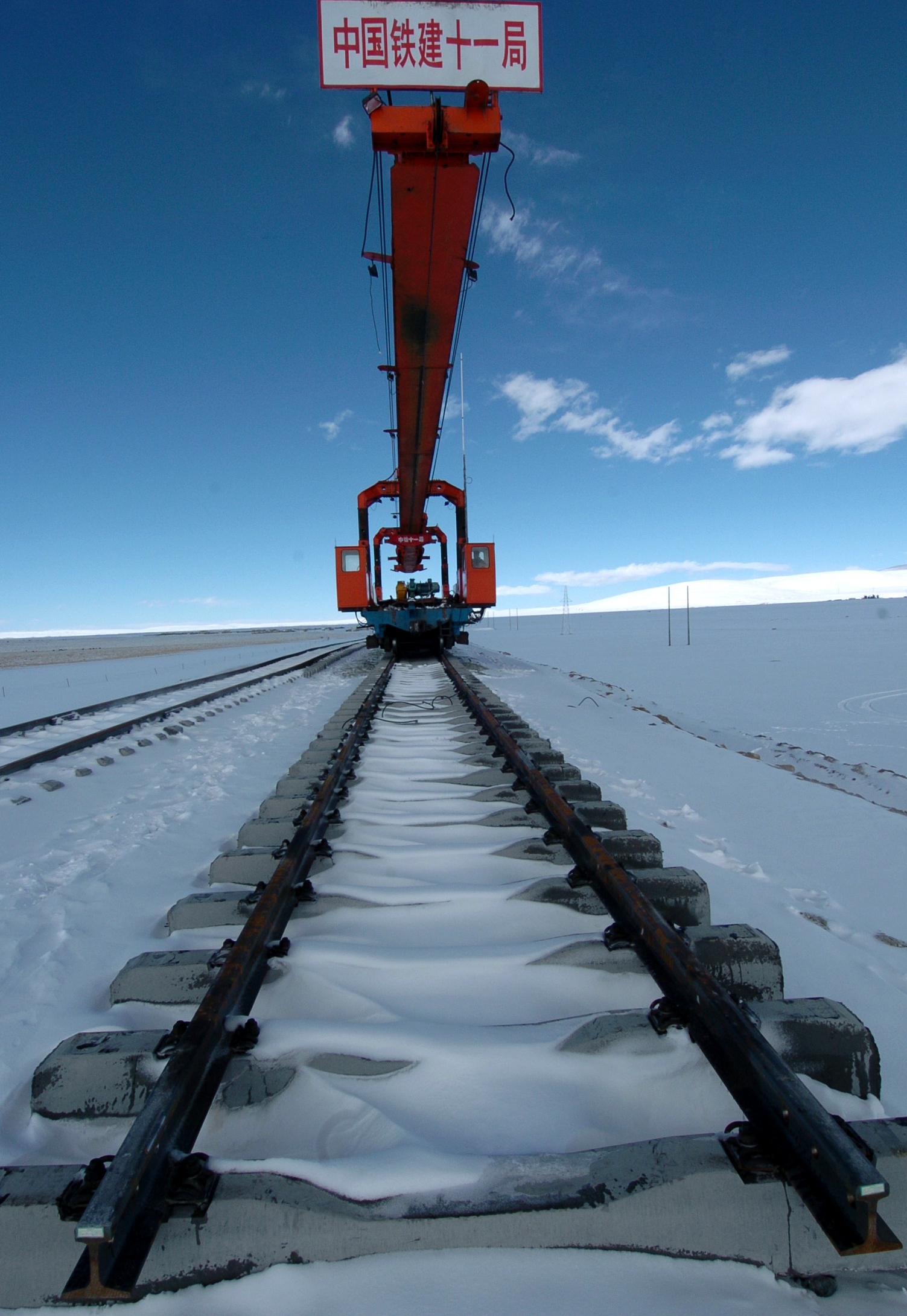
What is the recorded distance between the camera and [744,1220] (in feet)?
3.73

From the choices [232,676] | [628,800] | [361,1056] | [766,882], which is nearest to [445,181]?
[628,800]

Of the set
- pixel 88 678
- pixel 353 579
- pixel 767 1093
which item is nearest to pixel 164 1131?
pixel 767 1093

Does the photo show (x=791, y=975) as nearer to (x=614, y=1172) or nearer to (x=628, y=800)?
(x=614, y=1172)

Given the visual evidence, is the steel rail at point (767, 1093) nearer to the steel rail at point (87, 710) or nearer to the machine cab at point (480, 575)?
the steel rail at point (87, 710)

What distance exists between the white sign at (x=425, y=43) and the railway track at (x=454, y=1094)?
5.51 metres

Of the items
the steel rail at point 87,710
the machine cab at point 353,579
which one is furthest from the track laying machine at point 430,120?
the machine cab at point 353,579

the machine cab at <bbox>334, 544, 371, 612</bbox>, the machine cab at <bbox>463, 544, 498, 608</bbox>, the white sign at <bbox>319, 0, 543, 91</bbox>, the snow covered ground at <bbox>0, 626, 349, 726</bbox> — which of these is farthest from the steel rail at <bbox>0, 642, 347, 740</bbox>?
the white sign at <bbox>319, 0, 543, 91</bbox>

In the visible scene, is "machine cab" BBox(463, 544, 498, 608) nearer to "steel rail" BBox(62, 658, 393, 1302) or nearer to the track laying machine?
the track laying machine

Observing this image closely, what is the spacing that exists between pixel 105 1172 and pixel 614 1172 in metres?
0.93

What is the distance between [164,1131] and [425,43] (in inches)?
252

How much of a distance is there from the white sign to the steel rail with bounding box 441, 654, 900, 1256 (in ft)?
18.6

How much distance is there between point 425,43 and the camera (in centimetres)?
456

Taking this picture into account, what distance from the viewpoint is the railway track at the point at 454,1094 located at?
110cm

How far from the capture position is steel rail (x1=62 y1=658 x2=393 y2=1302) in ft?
3.29
